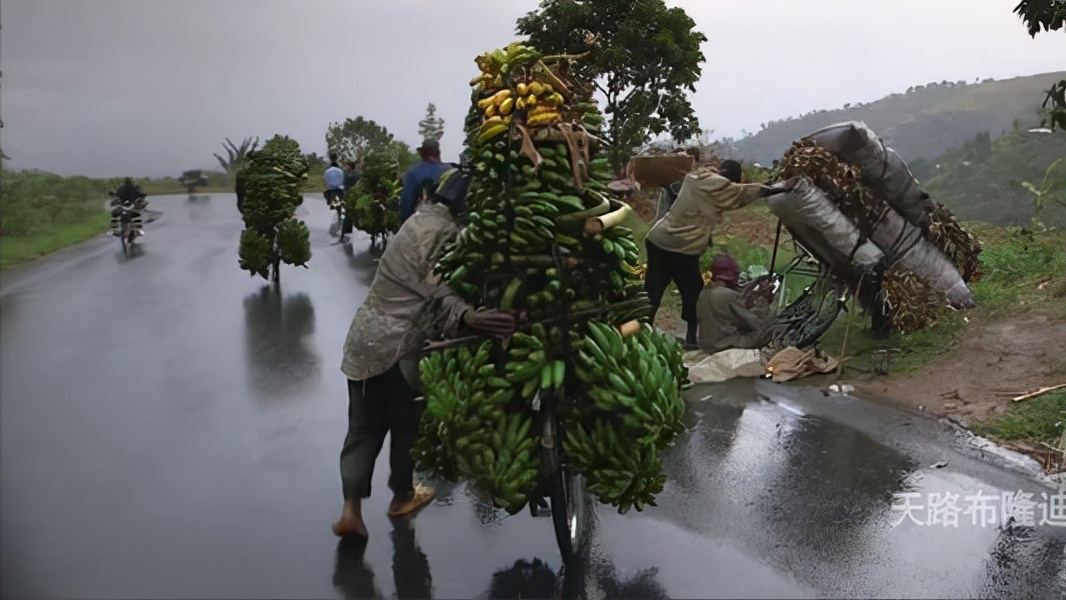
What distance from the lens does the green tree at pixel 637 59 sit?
4.99m

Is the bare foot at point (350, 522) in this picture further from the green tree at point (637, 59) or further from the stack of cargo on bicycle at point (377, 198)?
the green tree at point (637, 59)

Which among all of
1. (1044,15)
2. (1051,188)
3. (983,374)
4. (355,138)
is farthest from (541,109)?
(1051,188)

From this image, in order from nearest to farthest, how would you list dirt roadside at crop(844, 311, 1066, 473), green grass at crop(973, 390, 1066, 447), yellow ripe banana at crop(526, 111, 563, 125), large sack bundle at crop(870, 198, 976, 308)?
1. yellow ripe banana at crop(526, 111, 563, 125)
2. green grass at crop(973, 390, 1066, 447)
3. dirt roadside at crop(844, 311, 1066, 473)
4. large sack bundle at crop(870, 198, 976, 308)

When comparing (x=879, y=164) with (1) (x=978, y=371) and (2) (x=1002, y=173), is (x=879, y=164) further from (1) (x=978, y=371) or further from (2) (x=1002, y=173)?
(2) (x=1002, y=173)

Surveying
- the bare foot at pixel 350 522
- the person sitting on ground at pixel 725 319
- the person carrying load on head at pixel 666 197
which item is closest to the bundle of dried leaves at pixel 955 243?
the person sitting on ground at pixel 725 319

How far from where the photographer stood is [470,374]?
10.5ft

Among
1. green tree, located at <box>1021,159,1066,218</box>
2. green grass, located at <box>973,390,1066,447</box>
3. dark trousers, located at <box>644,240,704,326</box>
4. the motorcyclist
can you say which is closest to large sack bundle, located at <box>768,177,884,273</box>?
dark trousers, located at <box>644,240,704,326</box>

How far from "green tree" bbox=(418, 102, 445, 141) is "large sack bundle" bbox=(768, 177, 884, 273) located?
2.99 meters

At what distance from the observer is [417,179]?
3.65 metres

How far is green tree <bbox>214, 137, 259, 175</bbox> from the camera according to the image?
396cm

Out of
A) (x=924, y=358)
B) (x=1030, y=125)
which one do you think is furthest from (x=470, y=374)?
(x=1030, y=125)

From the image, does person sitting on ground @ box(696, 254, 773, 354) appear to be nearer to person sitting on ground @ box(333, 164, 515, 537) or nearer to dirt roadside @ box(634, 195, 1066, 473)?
dirt roadside @ box(634, 195, 1066, 473)

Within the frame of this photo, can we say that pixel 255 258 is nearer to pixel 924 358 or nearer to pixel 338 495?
pixel 338 495

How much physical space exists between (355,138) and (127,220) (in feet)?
3.82
